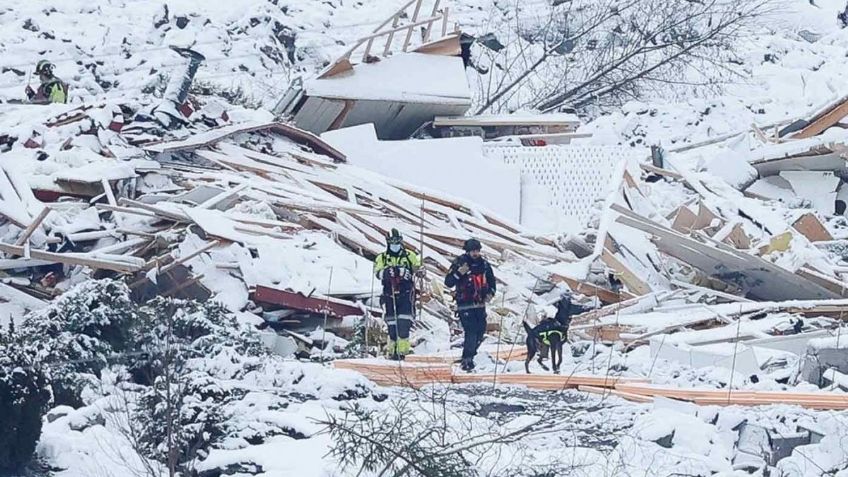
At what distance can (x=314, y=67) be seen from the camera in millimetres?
23094

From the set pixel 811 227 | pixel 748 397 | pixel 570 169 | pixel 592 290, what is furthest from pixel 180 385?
pixel 570 169

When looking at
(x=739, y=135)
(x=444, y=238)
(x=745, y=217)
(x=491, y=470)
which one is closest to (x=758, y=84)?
(x=739, y=135)

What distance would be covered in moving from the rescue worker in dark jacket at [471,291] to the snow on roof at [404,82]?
287 inches

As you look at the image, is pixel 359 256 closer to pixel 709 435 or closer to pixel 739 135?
pixel 709 435

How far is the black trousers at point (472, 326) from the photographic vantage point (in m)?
10.4

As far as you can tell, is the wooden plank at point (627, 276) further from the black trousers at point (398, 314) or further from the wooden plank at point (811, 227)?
the black trousers at point (398, 314)

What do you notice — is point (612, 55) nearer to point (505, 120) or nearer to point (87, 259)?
point (505, 120)

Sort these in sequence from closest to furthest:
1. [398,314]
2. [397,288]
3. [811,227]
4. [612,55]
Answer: [397,288]
[398,314]
[811,227]
[612,55]

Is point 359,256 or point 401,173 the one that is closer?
point 359,256

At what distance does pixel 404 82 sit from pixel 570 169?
2424 millimetres

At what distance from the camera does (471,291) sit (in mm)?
10359

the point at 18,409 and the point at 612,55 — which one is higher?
the point at 612,55

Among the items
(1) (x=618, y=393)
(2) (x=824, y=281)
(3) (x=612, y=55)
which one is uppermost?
(3) (x=612, y=55)

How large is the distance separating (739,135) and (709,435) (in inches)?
489
